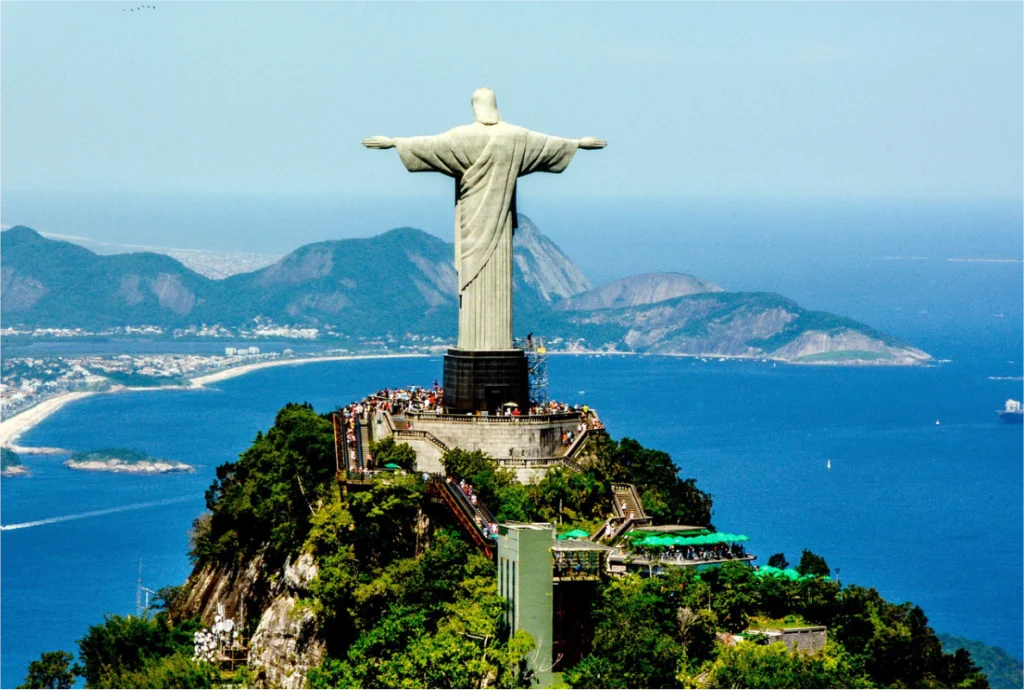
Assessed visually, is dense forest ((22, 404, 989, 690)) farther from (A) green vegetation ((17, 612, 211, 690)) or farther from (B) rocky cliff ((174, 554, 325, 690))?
(B) rocky cliff ((174, 554, 325, 690))

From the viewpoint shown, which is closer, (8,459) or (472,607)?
(472,607)

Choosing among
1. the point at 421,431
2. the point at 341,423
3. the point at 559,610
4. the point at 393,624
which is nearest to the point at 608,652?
the point at 559,610

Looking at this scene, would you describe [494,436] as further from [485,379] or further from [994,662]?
[994,662]

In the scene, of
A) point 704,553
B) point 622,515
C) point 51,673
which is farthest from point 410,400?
point 51,673

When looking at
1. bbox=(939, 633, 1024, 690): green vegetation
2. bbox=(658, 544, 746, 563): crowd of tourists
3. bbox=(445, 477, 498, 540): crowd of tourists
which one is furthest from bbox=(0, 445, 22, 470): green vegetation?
bbox=(658, 544, 746, 563): crowd of tourists

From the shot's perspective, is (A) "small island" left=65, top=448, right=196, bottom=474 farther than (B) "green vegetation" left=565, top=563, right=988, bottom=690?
Yes

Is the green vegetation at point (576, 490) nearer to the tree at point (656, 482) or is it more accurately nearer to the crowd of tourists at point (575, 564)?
the tree at point (656, 482)

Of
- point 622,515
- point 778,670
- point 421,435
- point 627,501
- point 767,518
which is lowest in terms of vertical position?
point 767,518
